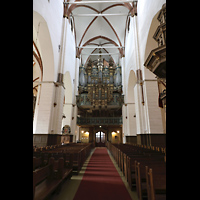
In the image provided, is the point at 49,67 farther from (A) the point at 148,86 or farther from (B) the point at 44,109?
(A) the point at 148,86

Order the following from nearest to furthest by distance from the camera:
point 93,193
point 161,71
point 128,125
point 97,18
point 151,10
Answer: point 93,193 < point 161,71 < point 151,10 < point 128,125 < point 97,18

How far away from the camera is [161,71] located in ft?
13.8

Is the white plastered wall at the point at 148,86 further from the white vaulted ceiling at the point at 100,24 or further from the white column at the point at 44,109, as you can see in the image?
the white vaulted ceiling at the point at 100,24

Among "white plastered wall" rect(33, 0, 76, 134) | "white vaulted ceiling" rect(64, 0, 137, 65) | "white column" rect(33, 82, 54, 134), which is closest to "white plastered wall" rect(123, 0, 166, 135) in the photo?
"white plastered wall" rect(33, 0, 76, 134)

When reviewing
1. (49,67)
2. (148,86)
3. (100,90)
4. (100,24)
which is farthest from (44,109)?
(100,24)

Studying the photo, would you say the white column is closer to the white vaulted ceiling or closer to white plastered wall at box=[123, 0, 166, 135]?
white plastered wall at box=[123, 0, 166, 135]

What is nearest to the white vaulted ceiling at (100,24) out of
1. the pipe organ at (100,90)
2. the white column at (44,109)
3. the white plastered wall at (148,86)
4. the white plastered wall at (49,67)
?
the pipe organ at (100,90)

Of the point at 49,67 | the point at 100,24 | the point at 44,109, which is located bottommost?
the point at 44,109
